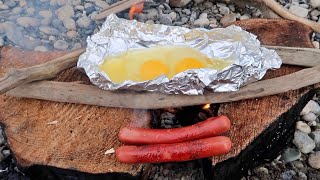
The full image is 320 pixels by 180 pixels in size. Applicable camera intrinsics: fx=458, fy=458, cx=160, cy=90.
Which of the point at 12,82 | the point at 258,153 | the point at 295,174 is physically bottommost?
the point at 295,174

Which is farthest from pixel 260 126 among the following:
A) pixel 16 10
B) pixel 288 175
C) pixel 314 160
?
pixel 16 10

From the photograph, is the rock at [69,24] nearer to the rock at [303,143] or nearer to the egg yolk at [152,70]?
the egg yolk at [152,70]

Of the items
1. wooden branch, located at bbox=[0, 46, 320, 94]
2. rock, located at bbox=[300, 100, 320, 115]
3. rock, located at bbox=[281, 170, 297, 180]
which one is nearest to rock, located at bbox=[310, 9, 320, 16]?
rock, located at bbox=[300, 100, 320, 115]

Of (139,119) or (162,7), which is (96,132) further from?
(162,7)

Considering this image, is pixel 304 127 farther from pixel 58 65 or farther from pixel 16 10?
pixel 16 10

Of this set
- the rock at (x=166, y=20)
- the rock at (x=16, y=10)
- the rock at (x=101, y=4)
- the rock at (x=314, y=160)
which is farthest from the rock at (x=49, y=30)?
the rock at (x=314, y=160)

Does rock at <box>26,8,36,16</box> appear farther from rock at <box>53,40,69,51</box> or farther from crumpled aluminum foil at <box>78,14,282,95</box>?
crumpled aluminum foil at <box>78,14,282,95</box>

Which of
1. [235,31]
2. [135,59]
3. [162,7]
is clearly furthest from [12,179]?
[162,7]
